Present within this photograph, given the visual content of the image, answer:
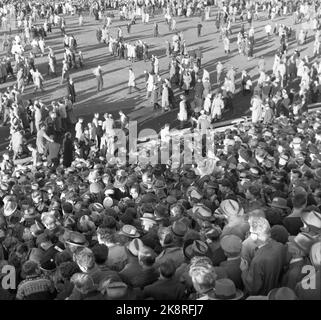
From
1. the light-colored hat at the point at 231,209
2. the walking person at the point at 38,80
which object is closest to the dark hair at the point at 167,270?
the light-colored hat at the point at 231,209

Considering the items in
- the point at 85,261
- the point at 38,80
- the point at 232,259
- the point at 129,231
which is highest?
the point at 85,261

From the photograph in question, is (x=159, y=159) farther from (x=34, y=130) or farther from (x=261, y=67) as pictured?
(x=261, y=67)

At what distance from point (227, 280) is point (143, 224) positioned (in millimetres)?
2178

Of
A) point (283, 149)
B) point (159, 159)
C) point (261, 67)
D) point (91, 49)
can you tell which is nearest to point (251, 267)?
point (283, 149)

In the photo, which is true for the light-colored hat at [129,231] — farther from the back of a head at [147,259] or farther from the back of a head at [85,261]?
the back of a head at [85,261]

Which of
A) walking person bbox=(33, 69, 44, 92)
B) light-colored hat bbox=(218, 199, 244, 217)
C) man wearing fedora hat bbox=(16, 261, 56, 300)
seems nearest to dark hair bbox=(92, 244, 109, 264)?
man wearing fedora hat bbox=(16, 261, 56, 300)

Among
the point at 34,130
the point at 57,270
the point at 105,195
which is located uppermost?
the point at 57,270

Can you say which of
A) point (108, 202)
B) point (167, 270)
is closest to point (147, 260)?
point (167, 270)

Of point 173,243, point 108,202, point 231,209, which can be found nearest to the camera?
point 173,243

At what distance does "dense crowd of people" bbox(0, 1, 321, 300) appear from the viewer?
4.78 metres

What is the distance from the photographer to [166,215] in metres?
6.70

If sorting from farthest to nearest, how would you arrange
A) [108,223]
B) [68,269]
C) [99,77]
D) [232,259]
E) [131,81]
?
[131,81], [99,77], [108,223], [232,259], [68,269]

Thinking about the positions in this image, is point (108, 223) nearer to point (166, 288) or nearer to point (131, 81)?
point (166, 288)

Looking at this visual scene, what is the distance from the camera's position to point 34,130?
16.2 meters
